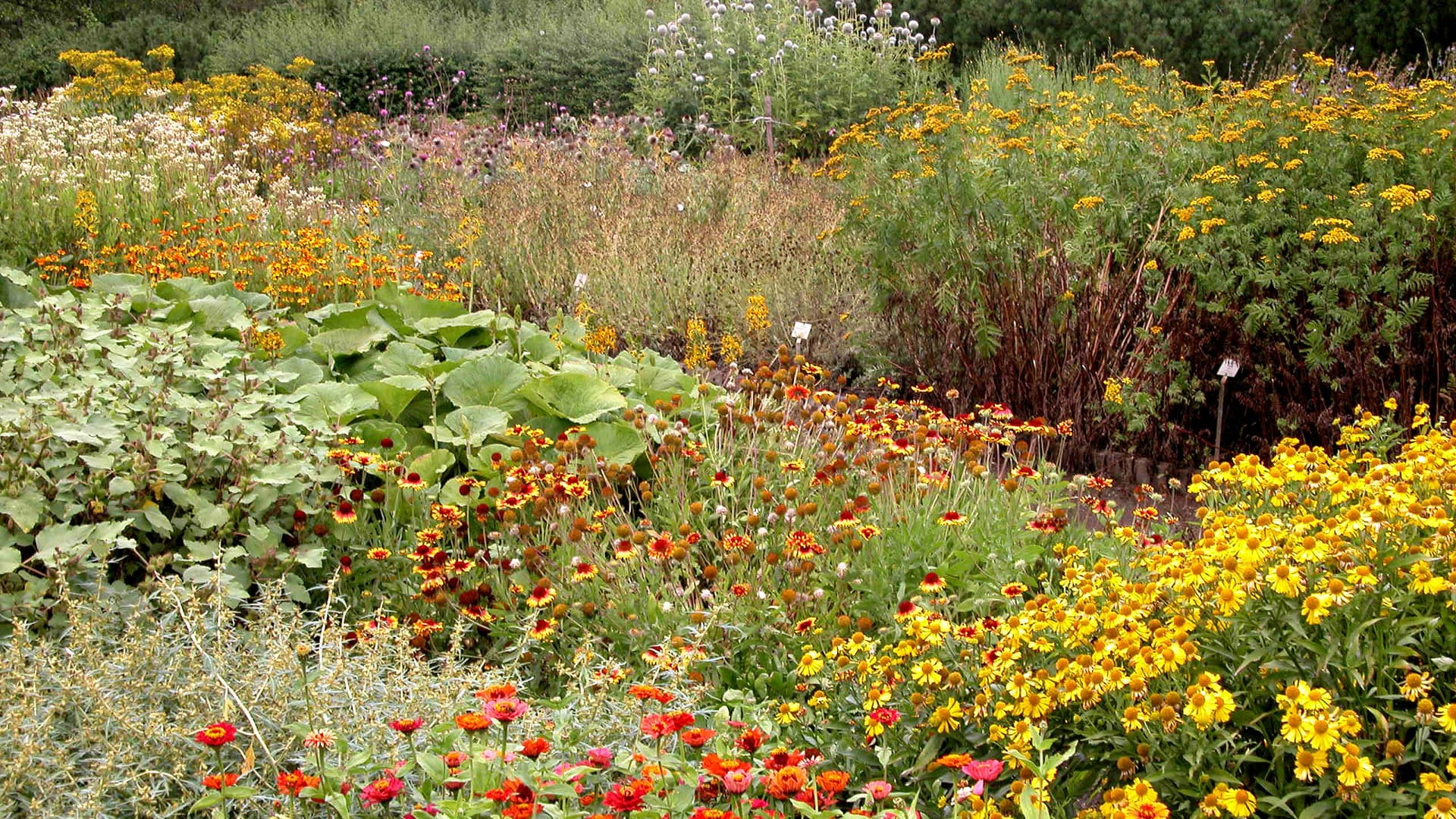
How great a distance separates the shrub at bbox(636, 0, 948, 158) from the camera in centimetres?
1021

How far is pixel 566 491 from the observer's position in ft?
10.4

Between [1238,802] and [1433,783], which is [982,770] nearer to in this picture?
[1238,802]

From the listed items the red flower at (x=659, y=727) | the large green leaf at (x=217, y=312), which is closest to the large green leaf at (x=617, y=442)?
the large green leaf at (x=217, y=312)

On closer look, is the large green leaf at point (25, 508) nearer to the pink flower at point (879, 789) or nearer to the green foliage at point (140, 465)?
the green foliage at point (140, 465)

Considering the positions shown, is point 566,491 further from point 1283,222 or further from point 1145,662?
point 1283,222

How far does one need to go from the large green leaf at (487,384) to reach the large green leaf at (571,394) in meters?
0.07

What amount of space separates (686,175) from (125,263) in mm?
3551

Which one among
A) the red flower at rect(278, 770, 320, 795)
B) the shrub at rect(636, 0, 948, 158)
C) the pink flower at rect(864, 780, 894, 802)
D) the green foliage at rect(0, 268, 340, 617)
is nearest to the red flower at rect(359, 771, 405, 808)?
the red flower at rect(278, 770, 320, 795)

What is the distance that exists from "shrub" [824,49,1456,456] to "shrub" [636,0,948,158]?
14.0 feet

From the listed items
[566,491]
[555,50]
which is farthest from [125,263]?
[555,50]

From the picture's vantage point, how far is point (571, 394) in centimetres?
405

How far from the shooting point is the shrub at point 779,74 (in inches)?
402

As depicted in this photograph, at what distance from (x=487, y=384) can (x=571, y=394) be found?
299 mm

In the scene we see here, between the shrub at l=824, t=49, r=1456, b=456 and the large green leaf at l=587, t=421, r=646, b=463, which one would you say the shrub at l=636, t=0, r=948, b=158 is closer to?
the shrub at l=824, t=49, r=1456, b=456
